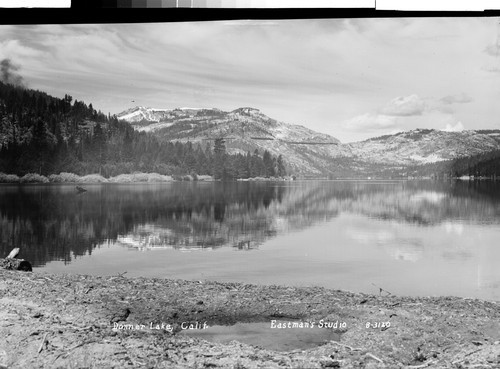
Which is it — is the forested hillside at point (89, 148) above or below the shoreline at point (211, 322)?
above

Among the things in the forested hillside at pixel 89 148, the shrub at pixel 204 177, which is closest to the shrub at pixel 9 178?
the forested hillside at pixel 89 148

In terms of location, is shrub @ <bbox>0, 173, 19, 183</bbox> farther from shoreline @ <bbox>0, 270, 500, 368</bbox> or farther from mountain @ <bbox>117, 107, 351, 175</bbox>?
mountain @ <bbox>117, 107, 351, 175</bbox>

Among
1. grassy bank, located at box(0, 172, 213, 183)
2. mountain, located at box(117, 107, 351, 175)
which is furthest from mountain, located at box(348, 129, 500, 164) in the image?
grassy bank, located at box(0, 172, 213, 183)

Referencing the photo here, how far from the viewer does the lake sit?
16.1ft

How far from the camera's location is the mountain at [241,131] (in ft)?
17.3

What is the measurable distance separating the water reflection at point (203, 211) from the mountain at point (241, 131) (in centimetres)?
41

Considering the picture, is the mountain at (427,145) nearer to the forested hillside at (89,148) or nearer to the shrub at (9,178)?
the forested hillside at (89,148)

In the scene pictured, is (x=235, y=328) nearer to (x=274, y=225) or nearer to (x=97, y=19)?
(x=274, y=225)

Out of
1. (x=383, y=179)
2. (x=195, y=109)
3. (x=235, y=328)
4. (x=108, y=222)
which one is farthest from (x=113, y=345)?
(x=383, y=179)

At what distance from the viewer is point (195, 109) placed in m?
5.33

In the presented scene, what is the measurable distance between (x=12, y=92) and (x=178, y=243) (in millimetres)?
2437

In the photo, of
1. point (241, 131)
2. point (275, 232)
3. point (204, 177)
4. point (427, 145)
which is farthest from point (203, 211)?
point (427, 145)

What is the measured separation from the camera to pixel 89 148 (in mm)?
5641

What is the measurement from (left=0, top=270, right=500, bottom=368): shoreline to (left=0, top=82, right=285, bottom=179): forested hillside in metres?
1.24
